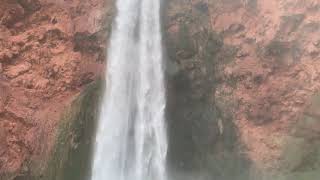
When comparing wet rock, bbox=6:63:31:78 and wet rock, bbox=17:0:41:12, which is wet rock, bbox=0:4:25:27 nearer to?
wet rock, bbox=17:0:41:12

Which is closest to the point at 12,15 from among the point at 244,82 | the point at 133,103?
the point at 133,103

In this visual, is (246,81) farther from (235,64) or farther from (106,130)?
(106,130)

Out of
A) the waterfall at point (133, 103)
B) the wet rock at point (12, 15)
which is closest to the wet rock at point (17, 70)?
the wet rock at point (12, 15)

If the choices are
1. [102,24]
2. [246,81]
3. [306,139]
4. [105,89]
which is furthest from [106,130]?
[306,139]

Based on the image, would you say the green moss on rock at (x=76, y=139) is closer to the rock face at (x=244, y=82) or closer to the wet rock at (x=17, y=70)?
the wet rock at (x=17, y=70)

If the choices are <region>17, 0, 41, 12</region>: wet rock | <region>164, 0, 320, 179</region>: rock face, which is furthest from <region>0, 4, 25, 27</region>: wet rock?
<region>164, 0, 320, 179</region>: rock face
